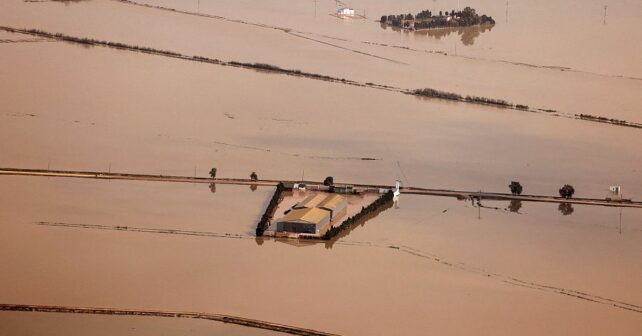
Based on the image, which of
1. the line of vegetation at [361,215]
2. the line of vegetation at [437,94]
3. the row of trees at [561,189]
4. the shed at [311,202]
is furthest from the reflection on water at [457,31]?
the shed at [311,202]

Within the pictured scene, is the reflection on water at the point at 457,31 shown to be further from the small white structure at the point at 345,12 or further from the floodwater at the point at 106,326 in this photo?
the floodwater at the point at 106,326

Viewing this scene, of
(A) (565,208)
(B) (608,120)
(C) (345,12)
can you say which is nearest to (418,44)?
(C) (345,12)

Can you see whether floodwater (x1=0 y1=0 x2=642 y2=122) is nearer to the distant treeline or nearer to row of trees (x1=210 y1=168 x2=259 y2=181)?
the distant treeline

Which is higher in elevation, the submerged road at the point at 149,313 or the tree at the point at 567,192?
the tree at the point at 567,192

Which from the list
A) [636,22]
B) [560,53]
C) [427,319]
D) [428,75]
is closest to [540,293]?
[427,319]

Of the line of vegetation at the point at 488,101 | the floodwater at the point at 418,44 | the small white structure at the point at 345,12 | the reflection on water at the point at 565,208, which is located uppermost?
the small white structure at the point at 345,12

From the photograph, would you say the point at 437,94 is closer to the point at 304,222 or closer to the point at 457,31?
the point at 457,31
